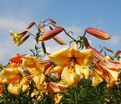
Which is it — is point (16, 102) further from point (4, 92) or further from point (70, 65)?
point (70, 65)

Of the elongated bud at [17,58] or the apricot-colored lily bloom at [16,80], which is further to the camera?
the elongated bud at [17,58]

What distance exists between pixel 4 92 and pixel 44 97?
480 millimetres

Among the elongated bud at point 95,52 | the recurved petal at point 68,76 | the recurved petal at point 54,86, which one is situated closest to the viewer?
the recurved petal at point 68,76

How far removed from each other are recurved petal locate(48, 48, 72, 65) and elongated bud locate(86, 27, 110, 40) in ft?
1.00

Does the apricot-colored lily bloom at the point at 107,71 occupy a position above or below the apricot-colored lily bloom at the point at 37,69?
below

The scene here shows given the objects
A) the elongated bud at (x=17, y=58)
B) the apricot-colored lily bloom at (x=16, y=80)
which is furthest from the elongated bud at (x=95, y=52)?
the elongated bud at (x=17, y=58)

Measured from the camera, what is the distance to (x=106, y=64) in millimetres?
3000

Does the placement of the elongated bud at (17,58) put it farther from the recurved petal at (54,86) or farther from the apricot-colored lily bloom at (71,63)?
the apricot-colored lily bloom at (71,63)

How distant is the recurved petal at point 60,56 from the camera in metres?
2.98

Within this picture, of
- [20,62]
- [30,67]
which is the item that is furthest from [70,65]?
[20,62]

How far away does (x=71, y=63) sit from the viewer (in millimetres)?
3111

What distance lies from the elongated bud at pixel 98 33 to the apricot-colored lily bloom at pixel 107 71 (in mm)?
188

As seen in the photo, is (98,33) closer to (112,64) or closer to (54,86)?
(112,64)

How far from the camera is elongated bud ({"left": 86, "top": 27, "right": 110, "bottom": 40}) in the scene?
3131mm
